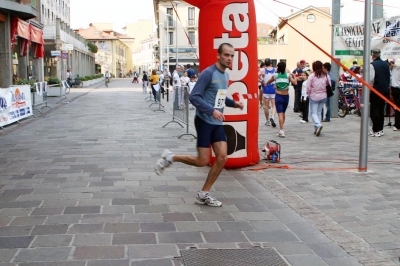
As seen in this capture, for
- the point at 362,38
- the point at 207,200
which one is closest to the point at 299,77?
the point at 362,38

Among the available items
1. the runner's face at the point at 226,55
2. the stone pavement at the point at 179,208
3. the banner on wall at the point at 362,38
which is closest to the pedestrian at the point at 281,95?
the stone pavement at the point at 179,208

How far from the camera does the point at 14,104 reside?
14859mm

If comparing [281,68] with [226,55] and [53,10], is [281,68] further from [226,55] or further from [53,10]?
[53,10]

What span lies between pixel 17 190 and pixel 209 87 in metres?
2.82

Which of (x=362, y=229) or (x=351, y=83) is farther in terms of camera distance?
(x=351, y=83)

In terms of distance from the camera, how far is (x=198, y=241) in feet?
14.5

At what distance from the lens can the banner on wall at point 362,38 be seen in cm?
1261

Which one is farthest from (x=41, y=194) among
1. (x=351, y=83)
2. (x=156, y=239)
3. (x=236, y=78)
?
(x=351, y=83)

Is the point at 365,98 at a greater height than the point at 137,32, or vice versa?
the point at 137,32

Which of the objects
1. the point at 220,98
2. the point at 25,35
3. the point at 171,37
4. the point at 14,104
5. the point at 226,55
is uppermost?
the point at 171,37

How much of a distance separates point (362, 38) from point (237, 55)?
314 inches

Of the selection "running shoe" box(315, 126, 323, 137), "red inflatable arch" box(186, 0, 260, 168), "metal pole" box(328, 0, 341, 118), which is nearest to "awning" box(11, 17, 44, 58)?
"metal pole" box(328, 0, 341, 118)

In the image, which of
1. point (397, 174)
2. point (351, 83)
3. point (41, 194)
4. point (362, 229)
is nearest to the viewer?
point (362, 229)

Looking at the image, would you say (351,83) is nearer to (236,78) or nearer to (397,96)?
(397,96)
